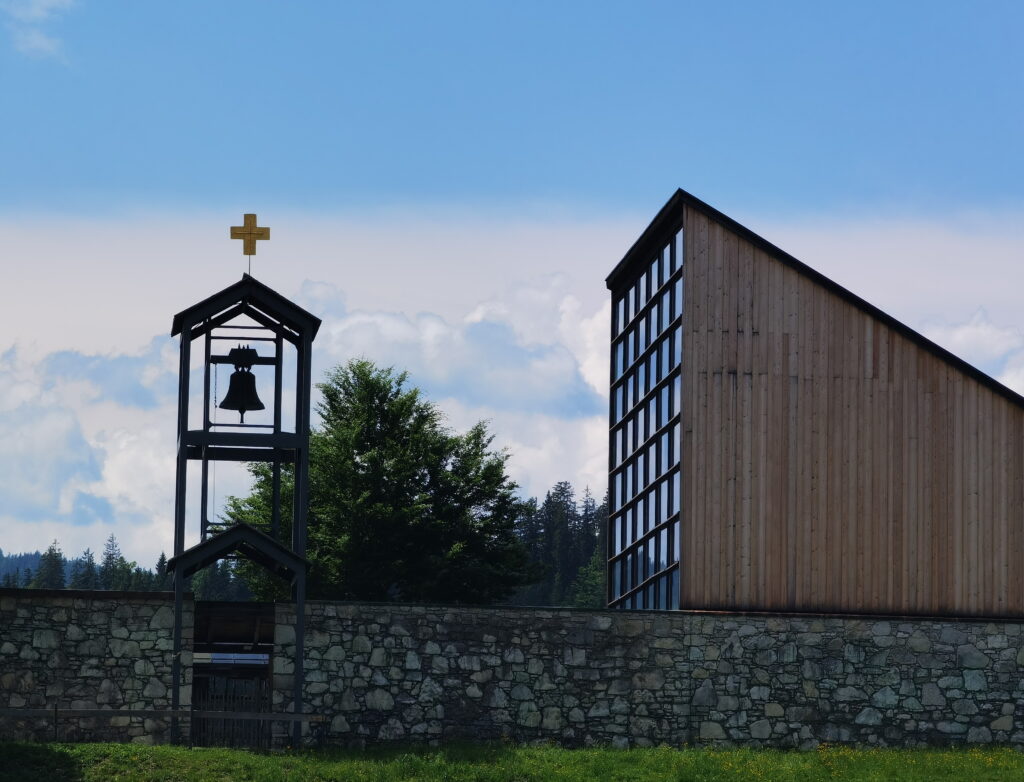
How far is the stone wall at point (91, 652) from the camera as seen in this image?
29094 millimetres

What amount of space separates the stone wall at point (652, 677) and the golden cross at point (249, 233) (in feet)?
22.1

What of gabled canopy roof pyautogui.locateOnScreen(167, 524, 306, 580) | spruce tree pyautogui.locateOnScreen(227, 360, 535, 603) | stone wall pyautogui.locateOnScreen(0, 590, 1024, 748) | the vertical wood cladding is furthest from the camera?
spruce tree pyautogui.locateOnScreen(227, 360, 535, 603)

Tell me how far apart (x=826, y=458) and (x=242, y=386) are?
36.7ft

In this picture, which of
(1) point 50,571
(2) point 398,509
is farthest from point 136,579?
(2) point 398,509

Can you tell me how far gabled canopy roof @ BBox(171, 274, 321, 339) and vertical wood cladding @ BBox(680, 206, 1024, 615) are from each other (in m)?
7.52

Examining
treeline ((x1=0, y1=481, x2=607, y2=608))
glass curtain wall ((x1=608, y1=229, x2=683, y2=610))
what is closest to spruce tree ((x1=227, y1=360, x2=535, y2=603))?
glass curtain wall ((x1=608, y1=229, x2=683, y2=610))

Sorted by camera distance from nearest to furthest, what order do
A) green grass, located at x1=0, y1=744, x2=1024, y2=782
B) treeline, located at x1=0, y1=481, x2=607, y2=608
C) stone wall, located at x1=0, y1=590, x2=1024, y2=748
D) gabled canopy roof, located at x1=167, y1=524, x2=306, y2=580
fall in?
1. green grass, located at x1=0, y1=744, x2=1024, y2=782
2. gabled canopy roof, located at x1=167, y1=524, x2=306, y2=580
3. stone wall, located at x1=0, y1=590, x2=1024, y2=748
4. treeline, located at x1=0, y1=481, x2=607, y2=608

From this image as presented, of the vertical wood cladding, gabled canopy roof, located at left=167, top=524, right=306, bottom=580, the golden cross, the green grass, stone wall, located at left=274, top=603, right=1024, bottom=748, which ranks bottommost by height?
the green grass

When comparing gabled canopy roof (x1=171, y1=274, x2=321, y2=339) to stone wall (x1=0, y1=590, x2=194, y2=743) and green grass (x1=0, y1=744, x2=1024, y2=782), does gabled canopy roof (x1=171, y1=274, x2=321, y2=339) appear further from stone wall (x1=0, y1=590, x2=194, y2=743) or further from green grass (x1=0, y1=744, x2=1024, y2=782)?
green grass (x1=0, y1=744, x2=1024, y2=782)

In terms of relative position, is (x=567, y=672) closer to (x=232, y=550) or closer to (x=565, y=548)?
(x=232, y=550)

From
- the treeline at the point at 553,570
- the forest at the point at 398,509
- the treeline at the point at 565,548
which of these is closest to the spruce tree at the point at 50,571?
the treeline at the point at 553,570

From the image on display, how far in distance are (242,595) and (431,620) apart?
219 feet

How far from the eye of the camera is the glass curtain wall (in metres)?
33.5

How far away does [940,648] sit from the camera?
3164 cm
